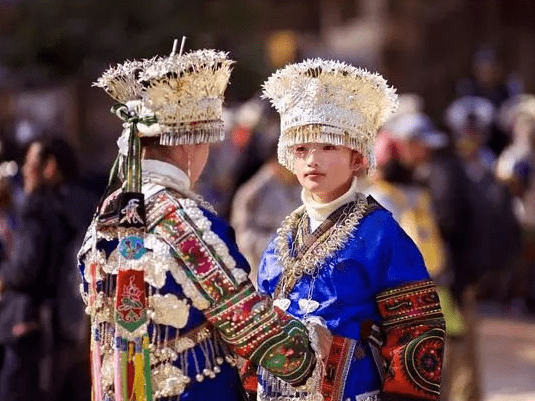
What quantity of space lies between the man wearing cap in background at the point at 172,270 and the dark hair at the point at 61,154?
3.16 metres

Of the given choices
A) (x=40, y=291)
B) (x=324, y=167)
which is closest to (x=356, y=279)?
(x=324, y=167)

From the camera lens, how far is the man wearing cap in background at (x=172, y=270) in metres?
4.84

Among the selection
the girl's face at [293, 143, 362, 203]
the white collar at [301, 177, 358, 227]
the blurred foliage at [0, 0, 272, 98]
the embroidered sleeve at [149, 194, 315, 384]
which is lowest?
the embroidered sleeve at [149, 194, 315, 384]

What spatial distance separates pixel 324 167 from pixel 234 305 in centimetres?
63

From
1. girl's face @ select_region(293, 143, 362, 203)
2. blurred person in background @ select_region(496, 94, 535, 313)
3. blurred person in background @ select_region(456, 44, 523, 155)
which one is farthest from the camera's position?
blurred person in background @ select_region(456, 44, 523, 155)

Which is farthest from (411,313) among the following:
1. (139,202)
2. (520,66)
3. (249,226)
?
(520,66)

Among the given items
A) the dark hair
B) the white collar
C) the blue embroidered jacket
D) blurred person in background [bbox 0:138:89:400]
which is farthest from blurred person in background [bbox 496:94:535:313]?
the blue embroidered jacket

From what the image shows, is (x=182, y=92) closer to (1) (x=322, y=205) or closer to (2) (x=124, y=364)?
(1) (x=322, y=205)

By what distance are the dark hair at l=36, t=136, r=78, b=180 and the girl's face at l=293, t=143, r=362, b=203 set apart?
319 cm

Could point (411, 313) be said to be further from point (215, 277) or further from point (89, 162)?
point (89, 162)

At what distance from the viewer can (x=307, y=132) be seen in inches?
203

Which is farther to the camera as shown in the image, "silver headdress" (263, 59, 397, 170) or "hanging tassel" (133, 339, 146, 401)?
"silver headdress" (263, 59, 397, 170)

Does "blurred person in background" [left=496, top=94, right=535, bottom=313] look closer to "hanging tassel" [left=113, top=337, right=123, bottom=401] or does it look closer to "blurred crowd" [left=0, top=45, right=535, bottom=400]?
"blurred crowd" [left=0, top=45, right=535, bottom=400]

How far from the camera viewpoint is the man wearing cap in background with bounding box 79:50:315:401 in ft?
15.9
